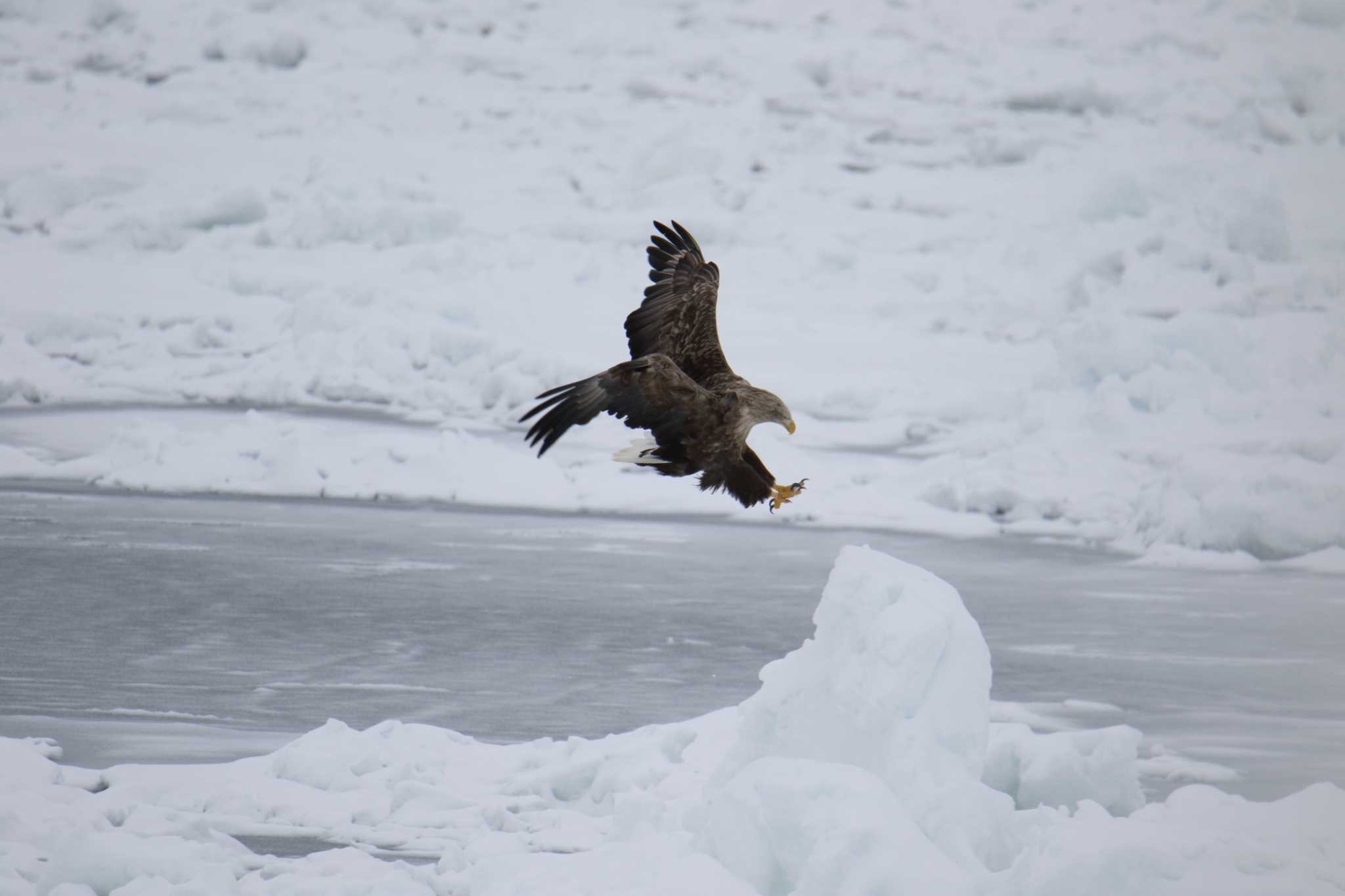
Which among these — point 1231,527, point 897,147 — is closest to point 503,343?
point 1231,527

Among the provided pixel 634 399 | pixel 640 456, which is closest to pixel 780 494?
pixel 640 456

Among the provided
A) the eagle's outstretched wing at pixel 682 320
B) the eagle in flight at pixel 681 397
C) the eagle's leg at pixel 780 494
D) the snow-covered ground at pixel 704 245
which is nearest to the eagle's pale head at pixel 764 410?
the eagle in flight at pixel 681 397

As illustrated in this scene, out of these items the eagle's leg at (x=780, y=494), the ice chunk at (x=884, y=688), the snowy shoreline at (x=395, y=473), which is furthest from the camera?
the snowy shoreline at (x=395, y=473)

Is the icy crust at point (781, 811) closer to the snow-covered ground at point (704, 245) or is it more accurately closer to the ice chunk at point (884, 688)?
the ice chunk at point (884, 688)

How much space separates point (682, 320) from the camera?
620 centimetres

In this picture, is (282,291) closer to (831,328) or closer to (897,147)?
(831,328)

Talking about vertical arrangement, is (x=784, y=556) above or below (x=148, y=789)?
above

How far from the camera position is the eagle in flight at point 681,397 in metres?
5.29

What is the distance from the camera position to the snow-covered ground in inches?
514

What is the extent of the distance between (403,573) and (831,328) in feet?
25.8

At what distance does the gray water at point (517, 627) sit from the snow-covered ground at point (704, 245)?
875 millimetres

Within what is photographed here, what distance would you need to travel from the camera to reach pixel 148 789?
5.95 m

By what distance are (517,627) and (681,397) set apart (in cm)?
390

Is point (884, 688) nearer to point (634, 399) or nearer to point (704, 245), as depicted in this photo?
point (634, 399)
